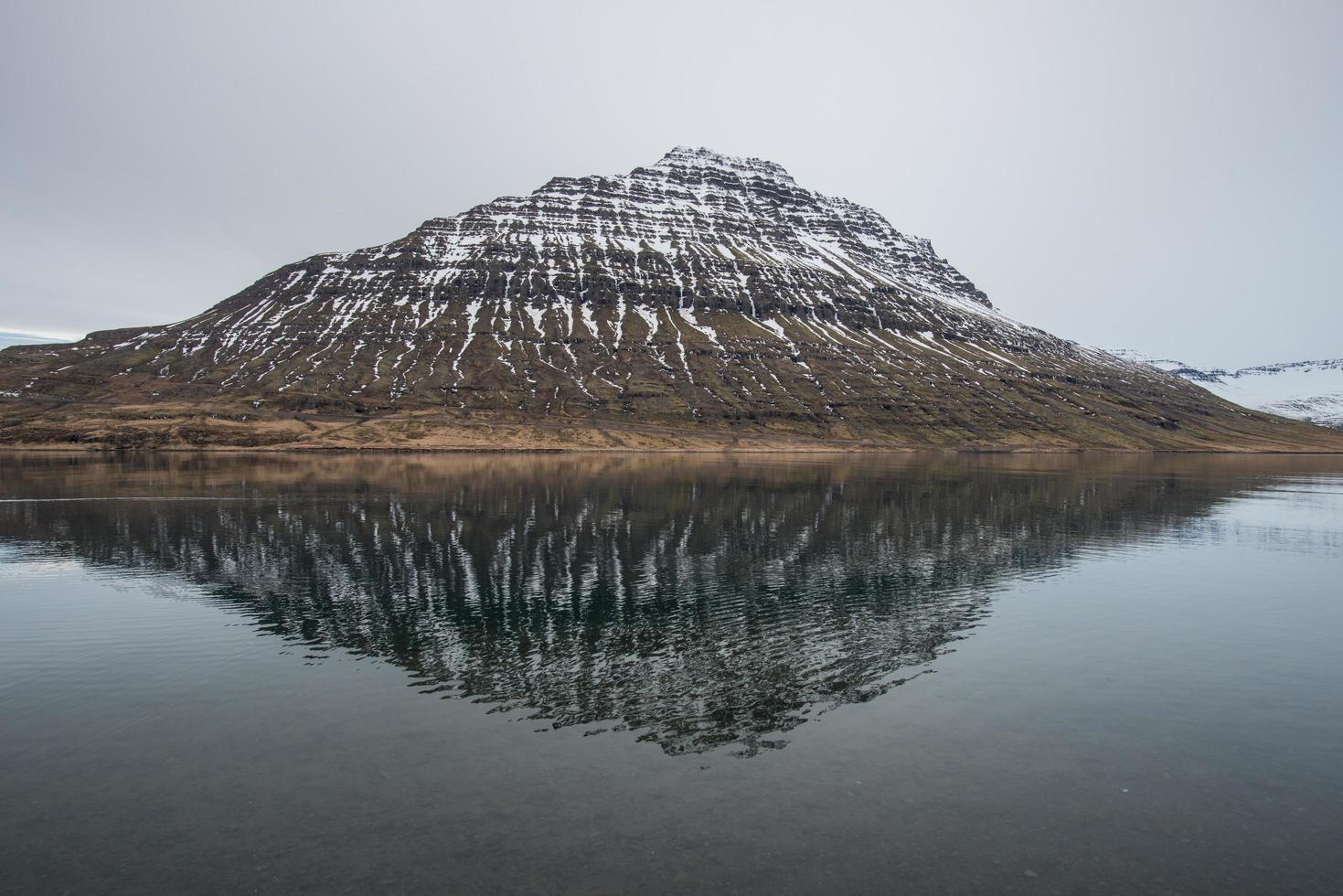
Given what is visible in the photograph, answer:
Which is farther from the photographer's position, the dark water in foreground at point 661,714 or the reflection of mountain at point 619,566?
the reflection of mountain at point 619,566

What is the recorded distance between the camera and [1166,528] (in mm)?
76062

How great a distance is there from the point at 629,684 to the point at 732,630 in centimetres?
904

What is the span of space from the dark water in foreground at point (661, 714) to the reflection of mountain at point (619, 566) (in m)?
0.35

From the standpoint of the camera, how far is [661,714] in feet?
85.7

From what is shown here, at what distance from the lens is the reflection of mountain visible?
2988 cm

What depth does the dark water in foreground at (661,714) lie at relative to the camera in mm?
17453

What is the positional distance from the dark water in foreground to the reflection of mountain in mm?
350

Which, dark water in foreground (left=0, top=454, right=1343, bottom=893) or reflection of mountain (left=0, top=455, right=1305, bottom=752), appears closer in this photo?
dark water in foreground (left=0, top=454, right=1343, bottom=893)

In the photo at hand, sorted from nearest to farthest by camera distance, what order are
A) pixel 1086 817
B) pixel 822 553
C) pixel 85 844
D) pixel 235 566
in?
pixel 85 844 → pixel 1086 817 → pixel 235 566 → pixel 822 553

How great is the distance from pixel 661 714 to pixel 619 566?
26749mm

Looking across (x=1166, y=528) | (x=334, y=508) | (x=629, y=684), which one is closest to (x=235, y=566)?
(x=334, y=508)

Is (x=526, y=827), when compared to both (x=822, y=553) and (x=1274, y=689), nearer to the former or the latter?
(x=1274, y=689)

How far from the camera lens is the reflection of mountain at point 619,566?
29.9 metres

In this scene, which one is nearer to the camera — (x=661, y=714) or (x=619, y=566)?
(x=661, y=714)
